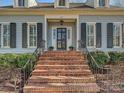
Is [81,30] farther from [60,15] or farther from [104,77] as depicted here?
[104,77]

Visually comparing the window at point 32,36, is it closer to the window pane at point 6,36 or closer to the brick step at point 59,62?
the window pane at point 6,36

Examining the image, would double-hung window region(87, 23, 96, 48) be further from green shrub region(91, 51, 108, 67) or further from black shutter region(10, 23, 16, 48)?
black shutter region(10, 23, 16, 48)

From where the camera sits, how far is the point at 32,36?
73.2ft

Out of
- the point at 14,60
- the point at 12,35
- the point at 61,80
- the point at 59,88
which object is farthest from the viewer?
the point at 12,35

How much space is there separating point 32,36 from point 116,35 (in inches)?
232

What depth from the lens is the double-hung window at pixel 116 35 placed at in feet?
73.2

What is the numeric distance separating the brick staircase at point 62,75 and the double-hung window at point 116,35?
4.18 meters

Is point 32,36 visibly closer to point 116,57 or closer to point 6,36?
point 6,36

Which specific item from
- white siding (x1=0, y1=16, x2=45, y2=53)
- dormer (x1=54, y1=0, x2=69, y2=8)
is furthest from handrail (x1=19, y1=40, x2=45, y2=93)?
dormer (x1=54, y1=0, x2=69, y2=8)

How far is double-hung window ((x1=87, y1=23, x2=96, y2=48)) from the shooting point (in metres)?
22.3

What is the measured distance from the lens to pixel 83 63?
1722 cm

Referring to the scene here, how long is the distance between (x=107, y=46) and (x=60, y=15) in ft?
12.9

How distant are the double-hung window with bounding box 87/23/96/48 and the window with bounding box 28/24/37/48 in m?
3.73

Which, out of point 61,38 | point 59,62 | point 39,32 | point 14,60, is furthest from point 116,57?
point 14,60
